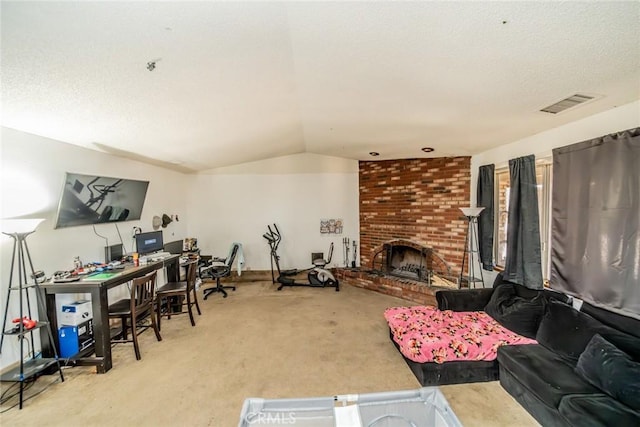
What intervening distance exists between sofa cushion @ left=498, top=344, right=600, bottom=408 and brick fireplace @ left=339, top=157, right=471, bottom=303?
6.20 ft

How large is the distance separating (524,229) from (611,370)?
5.62 feet

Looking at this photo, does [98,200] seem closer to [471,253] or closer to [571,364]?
[571,364]

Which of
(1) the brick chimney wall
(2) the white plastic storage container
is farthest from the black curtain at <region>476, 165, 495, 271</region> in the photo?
(2) the white plastic storage container

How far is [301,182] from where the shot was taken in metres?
5.86

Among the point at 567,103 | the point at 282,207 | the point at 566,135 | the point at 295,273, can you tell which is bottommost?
the point at 295,273

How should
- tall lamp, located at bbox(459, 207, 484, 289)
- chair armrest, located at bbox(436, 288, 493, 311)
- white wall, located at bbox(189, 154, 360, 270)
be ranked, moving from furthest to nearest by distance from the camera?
white wall, located at bbox(189, 154, 360, 270)
tall lamp, located at bbox(459, 207, 484, 289)
chair armrest, located at bbox(436, 288, 493, 311)

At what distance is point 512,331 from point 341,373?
1769mm

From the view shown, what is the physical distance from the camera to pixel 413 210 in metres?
5.03

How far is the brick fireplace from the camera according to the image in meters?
4.56

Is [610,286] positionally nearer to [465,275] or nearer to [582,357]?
[582,357]

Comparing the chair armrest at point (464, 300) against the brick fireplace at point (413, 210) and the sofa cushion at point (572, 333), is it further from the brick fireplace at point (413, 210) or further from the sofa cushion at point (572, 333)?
the brick fireplace at point (413, 210)

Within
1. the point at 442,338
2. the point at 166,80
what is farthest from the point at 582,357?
the point at 166,80

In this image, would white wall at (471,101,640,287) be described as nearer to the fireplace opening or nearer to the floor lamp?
the fireplace opening

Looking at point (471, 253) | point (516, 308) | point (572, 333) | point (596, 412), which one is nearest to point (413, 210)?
point (471, 253)
